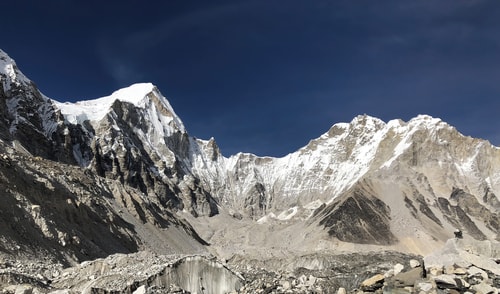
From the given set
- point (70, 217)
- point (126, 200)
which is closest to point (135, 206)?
point (126, 200)

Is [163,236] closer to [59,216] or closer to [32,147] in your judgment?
[59,216]

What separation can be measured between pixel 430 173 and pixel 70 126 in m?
126

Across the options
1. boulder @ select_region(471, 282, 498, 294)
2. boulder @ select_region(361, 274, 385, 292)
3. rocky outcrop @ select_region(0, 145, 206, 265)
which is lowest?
boulder @ select_region(471, 282, 498, 294)

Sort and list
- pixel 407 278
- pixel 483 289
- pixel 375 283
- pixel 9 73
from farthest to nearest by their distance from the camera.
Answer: pixel 9 73, pixel 375 283, pixel 407 278, pixel 483 289

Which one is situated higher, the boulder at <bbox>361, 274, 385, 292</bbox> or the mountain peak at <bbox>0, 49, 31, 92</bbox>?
the mountain peak at <bbox>0, 49, 31, 92</bbox>

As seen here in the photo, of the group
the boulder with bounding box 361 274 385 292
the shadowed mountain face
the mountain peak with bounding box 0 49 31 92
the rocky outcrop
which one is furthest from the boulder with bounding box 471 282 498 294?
the mountain peak with bounding box 0 49 31 92

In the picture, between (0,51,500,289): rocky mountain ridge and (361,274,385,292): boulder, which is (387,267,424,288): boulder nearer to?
(361,274,385,292): boulder

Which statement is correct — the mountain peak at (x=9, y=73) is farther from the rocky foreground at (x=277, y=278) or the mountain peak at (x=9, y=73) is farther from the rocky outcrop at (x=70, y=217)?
the rocky foreground at (x=277, y=278)

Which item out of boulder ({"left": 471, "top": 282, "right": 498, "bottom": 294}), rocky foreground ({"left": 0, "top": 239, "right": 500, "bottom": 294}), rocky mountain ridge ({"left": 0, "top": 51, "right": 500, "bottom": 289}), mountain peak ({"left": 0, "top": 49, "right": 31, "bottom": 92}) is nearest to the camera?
boulder ({"left": 471, "top": 282, "right": 498, "bottom": 294})

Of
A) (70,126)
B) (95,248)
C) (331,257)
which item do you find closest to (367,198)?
(331,257)

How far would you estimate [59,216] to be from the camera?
64.9 meters

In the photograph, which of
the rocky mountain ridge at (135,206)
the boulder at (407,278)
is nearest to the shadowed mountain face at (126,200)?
the rocky mountain ridge at (135,206)

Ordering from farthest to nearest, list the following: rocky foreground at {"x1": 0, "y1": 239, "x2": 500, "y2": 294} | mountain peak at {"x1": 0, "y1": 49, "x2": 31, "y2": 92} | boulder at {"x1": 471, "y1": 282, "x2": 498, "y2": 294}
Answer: mountain peak at {"x1": 0, "y1": 49, "x2": 31, "y2": 92}
rocky foreground at {"x1": 0, "y1": 239, "x2": 500, "y2": 294}
boulder at {"x1": 471, "y1": 282, "x2": 498, "y2": 294}

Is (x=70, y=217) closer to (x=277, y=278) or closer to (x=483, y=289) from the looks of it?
(x=277, y=278)
